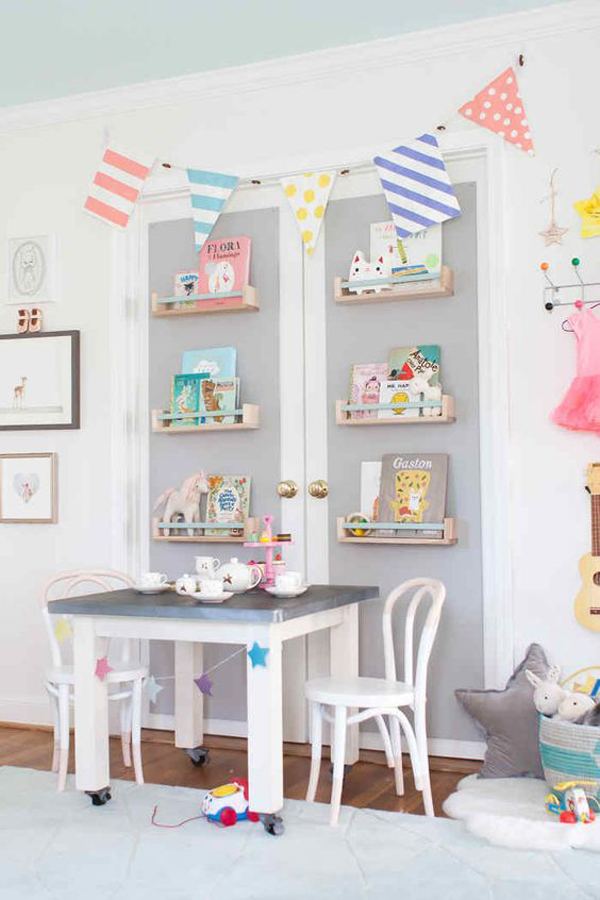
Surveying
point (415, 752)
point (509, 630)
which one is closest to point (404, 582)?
point (509, 630)

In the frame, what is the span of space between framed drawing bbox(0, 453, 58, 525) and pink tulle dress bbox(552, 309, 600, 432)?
210 centimetres

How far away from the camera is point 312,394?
3910 millimetres

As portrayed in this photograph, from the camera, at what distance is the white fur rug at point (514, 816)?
8.85 feet

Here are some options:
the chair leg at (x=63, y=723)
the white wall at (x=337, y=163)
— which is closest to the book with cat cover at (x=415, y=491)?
the white wall at (x=337, y=163)

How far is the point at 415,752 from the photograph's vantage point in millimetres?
3076

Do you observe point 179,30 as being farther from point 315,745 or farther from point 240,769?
point 240,769

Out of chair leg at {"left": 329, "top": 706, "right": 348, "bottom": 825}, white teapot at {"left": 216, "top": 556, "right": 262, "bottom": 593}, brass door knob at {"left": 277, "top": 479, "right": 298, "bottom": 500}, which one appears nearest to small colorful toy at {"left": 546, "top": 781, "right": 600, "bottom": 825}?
chair leg at {"left": 329, "top": 706, "right": 348, "bottom": 825}

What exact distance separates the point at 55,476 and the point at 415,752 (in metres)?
2.00

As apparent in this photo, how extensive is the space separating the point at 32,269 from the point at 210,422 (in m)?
1.11

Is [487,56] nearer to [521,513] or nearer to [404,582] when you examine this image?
[521,513]

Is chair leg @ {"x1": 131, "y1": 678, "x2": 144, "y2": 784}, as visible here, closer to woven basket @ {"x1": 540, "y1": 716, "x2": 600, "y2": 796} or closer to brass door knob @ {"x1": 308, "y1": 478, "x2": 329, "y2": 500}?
brass door knob @ {"x1": 308, "y1": 478, "x2": 329, "y2": 500}

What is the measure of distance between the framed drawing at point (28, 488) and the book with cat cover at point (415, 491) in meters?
1.45

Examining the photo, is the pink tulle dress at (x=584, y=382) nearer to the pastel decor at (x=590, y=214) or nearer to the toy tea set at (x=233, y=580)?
the pastel decor at (x=590, y=214)

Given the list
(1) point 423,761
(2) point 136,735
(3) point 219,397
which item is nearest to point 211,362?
(3) point 219,397
